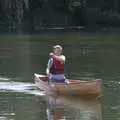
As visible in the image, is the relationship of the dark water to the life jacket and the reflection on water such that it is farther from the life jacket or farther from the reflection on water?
the life jacket

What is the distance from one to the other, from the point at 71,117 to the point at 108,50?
2404 centimetres

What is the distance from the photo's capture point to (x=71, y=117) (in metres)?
15.3

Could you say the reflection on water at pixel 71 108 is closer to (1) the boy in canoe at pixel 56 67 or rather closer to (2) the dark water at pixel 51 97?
(2) the dark water at pixel 51 97

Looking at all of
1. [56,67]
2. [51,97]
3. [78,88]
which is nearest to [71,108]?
[78,88]

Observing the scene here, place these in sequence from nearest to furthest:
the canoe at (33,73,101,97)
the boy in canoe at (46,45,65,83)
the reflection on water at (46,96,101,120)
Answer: the reflection on water at (46,96,101,120) < the canoe at (33,73,101,97) < the boy in canoe at (46,45,65,83)

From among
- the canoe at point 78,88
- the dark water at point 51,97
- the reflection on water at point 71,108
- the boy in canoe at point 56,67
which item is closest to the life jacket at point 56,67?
the boy in canoe at point 56,67

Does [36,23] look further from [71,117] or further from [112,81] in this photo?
[71,117]

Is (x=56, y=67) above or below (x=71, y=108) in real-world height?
above

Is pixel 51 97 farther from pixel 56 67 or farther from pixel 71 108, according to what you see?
pixel 71 108

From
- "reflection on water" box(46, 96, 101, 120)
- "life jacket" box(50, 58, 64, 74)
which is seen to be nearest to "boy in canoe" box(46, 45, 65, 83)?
"life jacket" box(50, 58, 64, 74)

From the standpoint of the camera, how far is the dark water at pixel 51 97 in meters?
15.9

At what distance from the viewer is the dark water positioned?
15.9m

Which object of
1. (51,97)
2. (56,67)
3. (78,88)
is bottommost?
(51,97)

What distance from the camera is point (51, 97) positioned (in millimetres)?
18906
